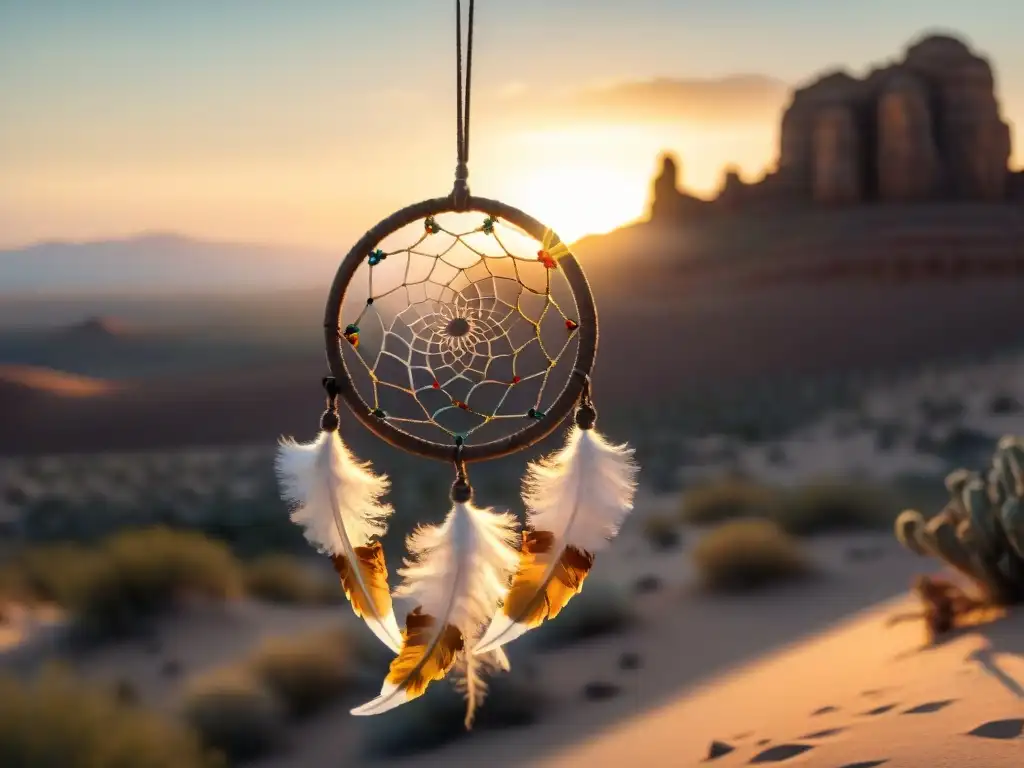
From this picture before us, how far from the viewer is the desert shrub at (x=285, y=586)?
9.52m

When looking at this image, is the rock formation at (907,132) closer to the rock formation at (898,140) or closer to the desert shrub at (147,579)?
the rock formation at (898,140)

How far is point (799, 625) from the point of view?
7895 mm

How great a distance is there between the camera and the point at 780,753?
13.9ft

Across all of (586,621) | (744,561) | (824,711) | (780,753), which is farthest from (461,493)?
(744,561)

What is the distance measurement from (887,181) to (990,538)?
2273 inches

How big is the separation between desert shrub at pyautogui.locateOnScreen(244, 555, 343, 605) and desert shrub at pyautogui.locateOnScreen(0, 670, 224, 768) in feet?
12.2

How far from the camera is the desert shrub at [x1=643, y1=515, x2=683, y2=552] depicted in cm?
1099

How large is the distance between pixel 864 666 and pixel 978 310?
45790 mm

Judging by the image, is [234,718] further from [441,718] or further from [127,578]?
[127,578]

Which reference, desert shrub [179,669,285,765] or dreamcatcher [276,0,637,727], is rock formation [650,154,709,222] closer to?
desert shrub [179,669,285,765]

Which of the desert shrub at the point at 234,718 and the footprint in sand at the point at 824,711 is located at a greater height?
the footprint in sand at the point at 824,711

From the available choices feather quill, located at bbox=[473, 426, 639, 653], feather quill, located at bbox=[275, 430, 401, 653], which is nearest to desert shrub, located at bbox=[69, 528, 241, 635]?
feather quill, located at bbox=[275, 430, 401, 653]

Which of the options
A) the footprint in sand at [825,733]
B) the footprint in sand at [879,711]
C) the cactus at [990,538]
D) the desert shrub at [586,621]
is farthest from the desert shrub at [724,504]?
the footprint in sand at [825,733]

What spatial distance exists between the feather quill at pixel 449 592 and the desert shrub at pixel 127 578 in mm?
6721
